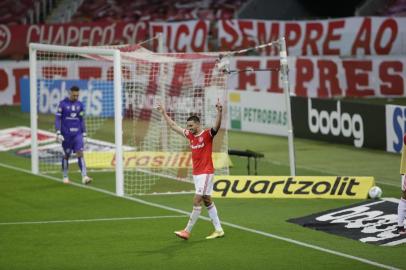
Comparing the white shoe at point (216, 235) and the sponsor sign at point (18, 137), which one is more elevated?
the sponsor sign at point (18, 137)

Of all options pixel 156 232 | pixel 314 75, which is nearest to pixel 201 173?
pixel 156 232

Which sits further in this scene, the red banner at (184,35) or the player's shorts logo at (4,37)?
the player's shorts logo at (4,37)

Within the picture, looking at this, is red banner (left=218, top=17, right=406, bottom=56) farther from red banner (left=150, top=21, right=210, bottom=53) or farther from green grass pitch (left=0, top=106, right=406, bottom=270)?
green grass pitch (left=0, top=106, right=406, bottom=270)

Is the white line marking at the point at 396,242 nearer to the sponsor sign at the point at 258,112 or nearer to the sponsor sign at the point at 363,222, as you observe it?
the sponsor sign at the point at 363,222

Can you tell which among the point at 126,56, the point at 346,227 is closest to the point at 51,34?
the point at 126,56

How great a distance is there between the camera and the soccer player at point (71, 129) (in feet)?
79.2

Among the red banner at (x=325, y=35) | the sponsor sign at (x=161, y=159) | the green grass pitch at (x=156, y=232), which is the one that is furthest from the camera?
the red banner at (x=325, y=35)

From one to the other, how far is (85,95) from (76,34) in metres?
6.62

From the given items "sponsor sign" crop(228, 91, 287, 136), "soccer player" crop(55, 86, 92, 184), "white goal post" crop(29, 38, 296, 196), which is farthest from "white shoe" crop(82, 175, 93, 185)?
"sponsor sign" crop(228, 91, 287, 136)

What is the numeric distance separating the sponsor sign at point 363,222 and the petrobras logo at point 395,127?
7712mm

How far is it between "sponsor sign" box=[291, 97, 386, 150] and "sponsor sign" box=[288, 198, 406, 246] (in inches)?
350

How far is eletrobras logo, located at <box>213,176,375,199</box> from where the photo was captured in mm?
20922

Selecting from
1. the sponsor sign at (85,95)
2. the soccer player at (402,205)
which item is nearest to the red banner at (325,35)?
the sponsor sign at (85,95)

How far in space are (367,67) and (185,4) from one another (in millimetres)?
11661
